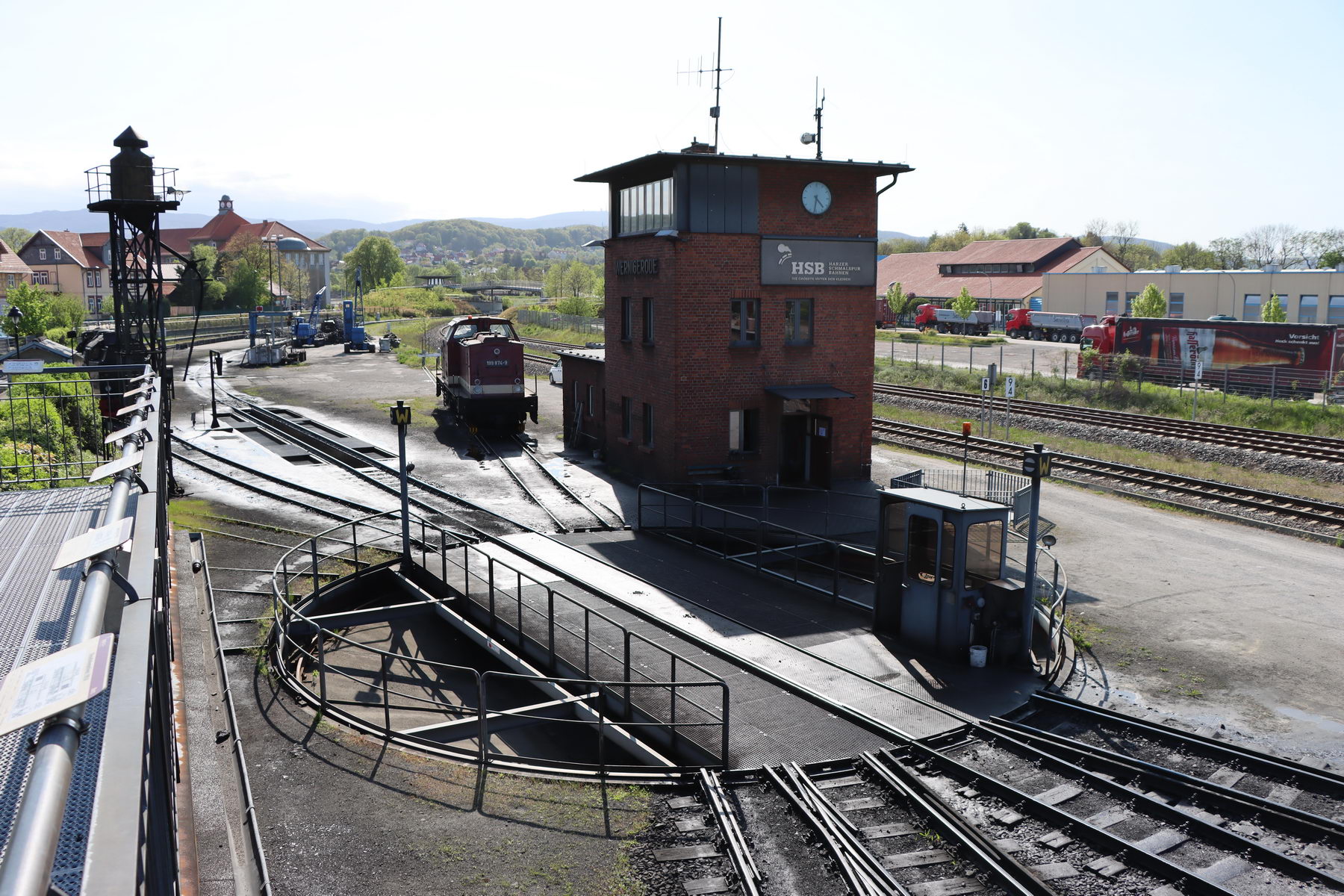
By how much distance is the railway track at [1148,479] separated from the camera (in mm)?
24000

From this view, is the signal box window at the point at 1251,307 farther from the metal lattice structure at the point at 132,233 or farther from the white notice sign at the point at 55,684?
the white notice sign at the point at 55,684

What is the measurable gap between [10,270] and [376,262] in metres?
64.6

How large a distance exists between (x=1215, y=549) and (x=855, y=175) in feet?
41.7

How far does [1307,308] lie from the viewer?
201 ft

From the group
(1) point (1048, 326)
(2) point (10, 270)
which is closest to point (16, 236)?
(2) point (10, 270)

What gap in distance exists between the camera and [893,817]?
9805mm

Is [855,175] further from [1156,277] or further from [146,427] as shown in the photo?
[1156,277]

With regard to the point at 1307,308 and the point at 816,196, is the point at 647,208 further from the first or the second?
the point at 1307,308

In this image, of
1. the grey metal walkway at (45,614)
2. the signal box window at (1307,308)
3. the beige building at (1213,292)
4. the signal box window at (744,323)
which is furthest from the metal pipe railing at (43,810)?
the signal box window at (1307,308)

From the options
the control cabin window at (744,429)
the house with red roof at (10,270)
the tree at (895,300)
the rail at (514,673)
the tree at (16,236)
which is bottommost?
the rail at (514,673)

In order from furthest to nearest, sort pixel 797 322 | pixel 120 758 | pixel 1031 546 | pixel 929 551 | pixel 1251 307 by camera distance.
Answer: pixel 1251 307
pixel 797 322
pixel 929 551
pixel 1031 546
pixel 120 758

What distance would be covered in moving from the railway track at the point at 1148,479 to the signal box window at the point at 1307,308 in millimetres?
38187

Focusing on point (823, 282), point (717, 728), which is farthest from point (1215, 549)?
point (717, 728)

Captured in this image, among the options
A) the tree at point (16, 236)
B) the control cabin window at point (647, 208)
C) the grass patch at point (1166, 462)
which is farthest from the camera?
the tree at point (16, 236)
